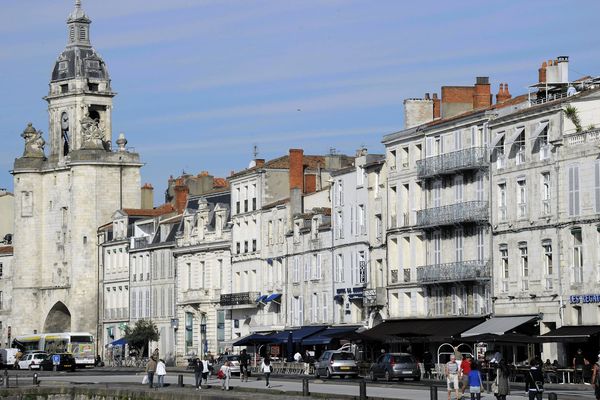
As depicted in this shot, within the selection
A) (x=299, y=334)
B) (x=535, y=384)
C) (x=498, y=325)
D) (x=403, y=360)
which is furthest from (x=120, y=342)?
(x=535, y=384)

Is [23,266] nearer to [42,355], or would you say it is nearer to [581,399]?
[42,355]

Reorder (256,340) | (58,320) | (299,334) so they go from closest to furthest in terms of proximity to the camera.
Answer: (299,334) < (256,340) < (58,320)

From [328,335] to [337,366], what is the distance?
16375 mm

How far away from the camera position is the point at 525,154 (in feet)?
236

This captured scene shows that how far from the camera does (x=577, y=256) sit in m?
67.5

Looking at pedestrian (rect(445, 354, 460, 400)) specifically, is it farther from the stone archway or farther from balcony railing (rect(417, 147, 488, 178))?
the stone archway

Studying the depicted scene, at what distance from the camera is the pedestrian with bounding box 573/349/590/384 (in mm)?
62641

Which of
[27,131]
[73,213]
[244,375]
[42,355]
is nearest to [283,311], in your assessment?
[42,355]

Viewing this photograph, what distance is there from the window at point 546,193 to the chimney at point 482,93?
11321mm

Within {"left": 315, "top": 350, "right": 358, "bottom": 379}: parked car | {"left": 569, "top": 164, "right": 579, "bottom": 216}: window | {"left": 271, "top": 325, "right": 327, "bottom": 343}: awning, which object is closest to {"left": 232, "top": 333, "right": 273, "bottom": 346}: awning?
{"left": 271, "top": 325, "right": 327, "bottom": 343}: awning

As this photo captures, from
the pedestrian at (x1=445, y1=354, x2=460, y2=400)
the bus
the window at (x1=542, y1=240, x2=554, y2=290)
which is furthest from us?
the bus

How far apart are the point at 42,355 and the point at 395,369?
155 feet

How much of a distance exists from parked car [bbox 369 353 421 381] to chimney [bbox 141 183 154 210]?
7955 cm

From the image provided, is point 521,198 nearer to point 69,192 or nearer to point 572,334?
point 572,334
